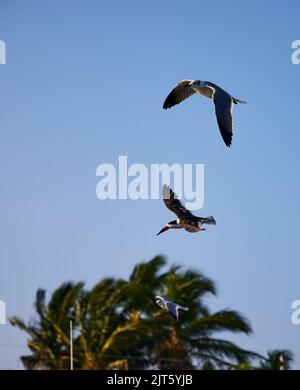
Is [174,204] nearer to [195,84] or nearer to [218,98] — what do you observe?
[218,98]

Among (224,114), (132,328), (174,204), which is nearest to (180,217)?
(174,204)

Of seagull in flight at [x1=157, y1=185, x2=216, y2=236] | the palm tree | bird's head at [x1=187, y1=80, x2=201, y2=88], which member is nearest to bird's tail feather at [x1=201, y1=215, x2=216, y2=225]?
seagull in flight at [x1=157, y1=185, x2=216, y2=236]

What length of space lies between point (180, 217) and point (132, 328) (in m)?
12.3

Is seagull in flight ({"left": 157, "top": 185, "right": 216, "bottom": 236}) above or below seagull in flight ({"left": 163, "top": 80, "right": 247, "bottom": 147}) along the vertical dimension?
below

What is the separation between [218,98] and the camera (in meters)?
19.2

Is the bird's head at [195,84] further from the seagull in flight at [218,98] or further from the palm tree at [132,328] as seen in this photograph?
the palm tree at [132,328]

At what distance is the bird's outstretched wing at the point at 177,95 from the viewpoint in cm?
2100

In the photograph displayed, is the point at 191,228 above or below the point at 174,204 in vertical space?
below

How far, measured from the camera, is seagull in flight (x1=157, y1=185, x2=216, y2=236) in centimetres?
1875

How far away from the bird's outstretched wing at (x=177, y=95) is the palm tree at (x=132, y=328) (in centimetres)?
1085

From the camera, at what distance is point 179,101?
69.4 ft

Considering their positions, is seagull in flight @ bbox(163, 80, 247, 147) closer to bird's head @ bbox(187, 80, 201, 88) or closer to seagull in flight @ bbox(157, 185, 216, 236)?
bird's head @ bbox(187, 80, 201, 88)

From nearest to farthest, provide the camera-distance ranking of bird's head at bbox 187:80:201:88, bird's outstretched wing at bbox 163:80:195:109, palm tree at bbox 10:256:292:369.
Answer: bird's head at bbox 187:80:201:88
bird's outstretched wing at bbox 163:80:195:109
palm tree at bbox 10:256:292:369
